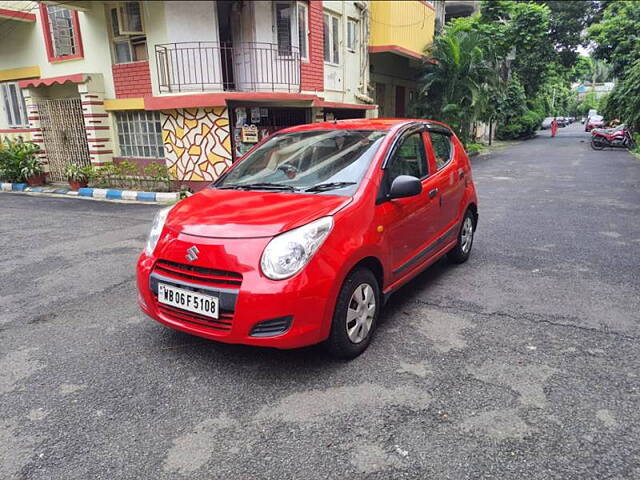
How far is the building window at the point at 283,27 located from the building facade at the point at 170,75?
2 centimetres

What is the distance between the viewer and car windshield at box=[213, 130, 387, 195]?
3.60 metres

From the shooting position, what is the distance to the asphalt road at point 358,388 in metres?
2.33

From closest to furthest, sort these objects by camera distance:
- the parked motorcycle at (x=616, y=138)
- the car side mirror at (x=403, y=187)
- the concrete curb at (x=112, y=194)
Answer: the car side mirror at (x=403, y=187), the concrete curb at (x=112, y=194), the parked motorcycle at (x=616, y=138)

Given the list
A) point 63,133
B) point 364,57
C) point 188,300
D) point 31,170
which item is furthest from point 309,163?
point 364,57

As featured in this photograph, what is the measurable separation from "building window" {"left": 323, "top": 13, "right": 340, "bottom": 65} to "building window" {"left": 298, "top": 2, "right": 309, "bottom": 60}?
44.7 inches

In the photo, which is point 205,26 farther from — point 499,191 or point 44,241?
point 499,191

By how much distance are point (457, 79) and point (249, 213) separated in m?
15.9

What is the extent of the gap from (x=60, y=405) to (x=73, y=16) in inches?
486

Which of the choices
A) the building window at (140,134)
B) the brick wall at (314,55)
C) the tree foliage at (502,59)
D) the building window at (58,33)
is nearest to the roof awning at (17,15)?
the building window at (58,33)

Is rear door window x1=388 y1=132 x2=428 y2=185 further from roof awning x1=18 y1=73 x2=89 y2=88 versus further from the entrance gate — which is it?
the entrance gate

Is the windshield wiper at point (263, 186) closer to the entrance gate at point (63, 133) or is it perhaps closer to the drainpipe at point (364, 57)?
the entrance gate at point (63, 133)

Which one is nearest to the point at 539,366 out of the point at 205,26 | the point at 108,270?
the point at 108,270

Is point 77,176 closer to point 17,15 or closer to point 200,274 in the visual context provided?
point 17,15

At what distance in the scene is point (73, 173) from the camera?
11.7 metres
